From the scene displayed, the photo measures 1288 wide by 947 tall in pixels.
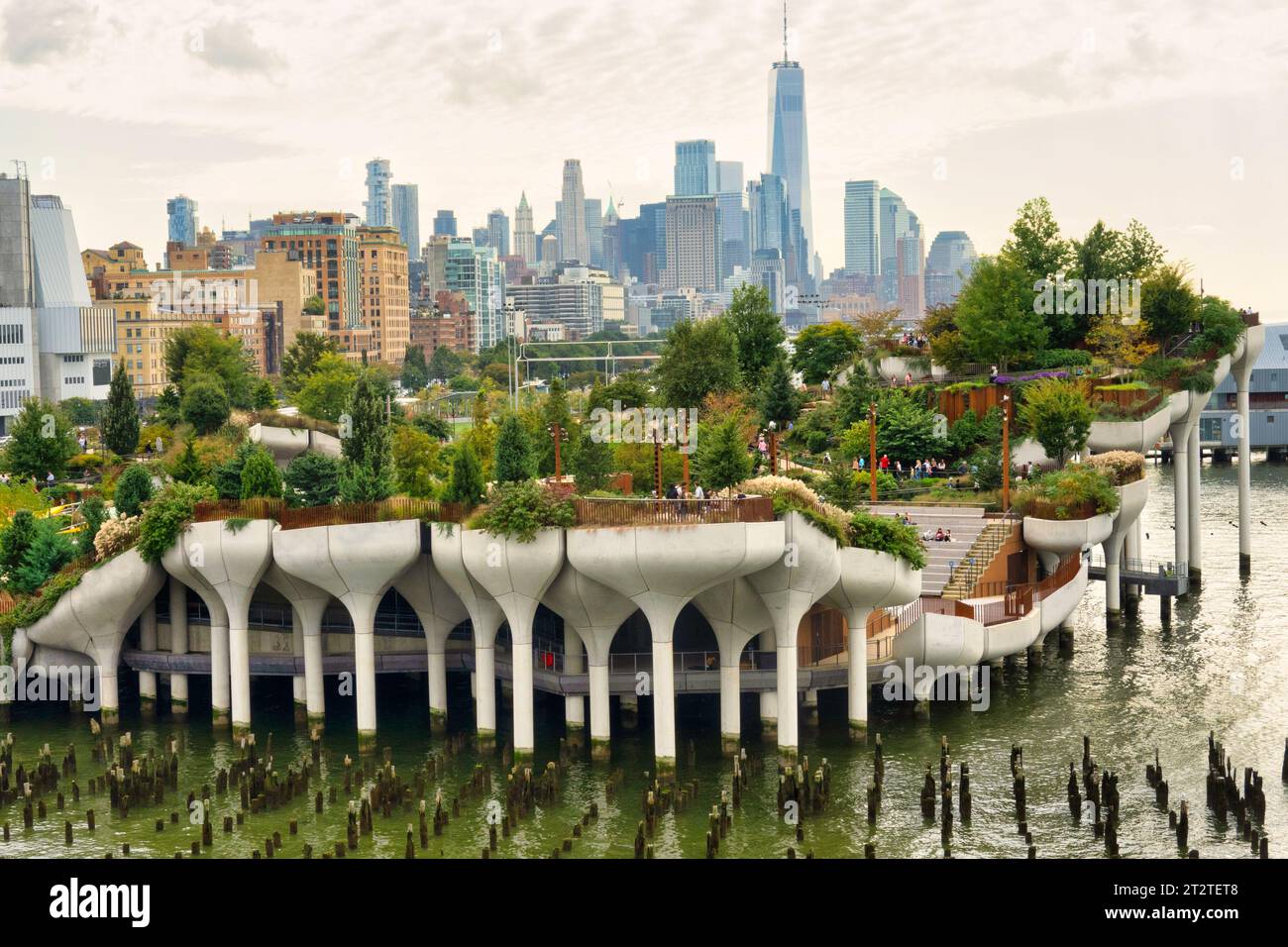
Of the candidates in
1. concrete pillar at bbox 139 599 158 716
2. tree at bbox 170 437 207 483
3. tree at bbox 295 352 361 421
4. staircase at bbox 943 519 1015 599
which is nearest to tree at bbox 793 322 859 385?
tree at bbox 295 352 361 421

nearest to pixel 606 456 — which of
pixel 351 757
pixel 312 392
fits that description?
pixel 351 757

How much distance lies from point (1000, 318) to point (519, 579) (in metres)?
48.2

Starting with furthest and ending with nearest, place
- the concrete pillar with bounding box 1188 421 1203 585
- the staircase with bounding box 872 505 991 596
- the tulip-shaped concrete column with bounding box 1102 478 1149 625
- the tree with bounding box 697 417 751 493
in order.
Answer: the concrete pillar with bounding box 1188 421 1203 585 → the tulip-shaped concrete column with bounding box 1102 478 1149 625 → the staircase with bounding box 872 505 991 596 → the tree with bounding box 697 417 751 493

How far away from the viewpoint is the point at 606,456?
59.3 meters

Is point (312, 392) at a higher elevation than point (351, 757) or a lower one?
higher

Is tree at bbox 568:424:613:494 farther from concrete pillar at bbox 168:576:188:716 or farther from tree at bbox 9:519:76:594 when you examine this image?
tree at bbox 9:519:76:594

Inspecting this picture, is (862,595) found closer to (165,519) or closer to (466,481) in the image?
(466,481)

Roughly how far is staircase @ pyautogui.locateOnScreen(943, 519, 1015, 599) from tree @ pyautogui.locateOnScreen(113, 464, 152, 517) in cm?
2977

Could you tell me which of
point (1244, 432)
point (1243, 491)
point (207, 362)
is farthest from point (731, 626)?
point (207, 362)

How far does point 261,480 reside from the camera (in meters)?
55.5

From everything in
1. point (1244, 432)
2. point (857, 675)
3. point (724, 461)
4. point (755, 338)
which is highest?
point (755, 338)

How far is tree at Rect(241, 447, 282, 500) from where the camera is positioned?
5553cm
